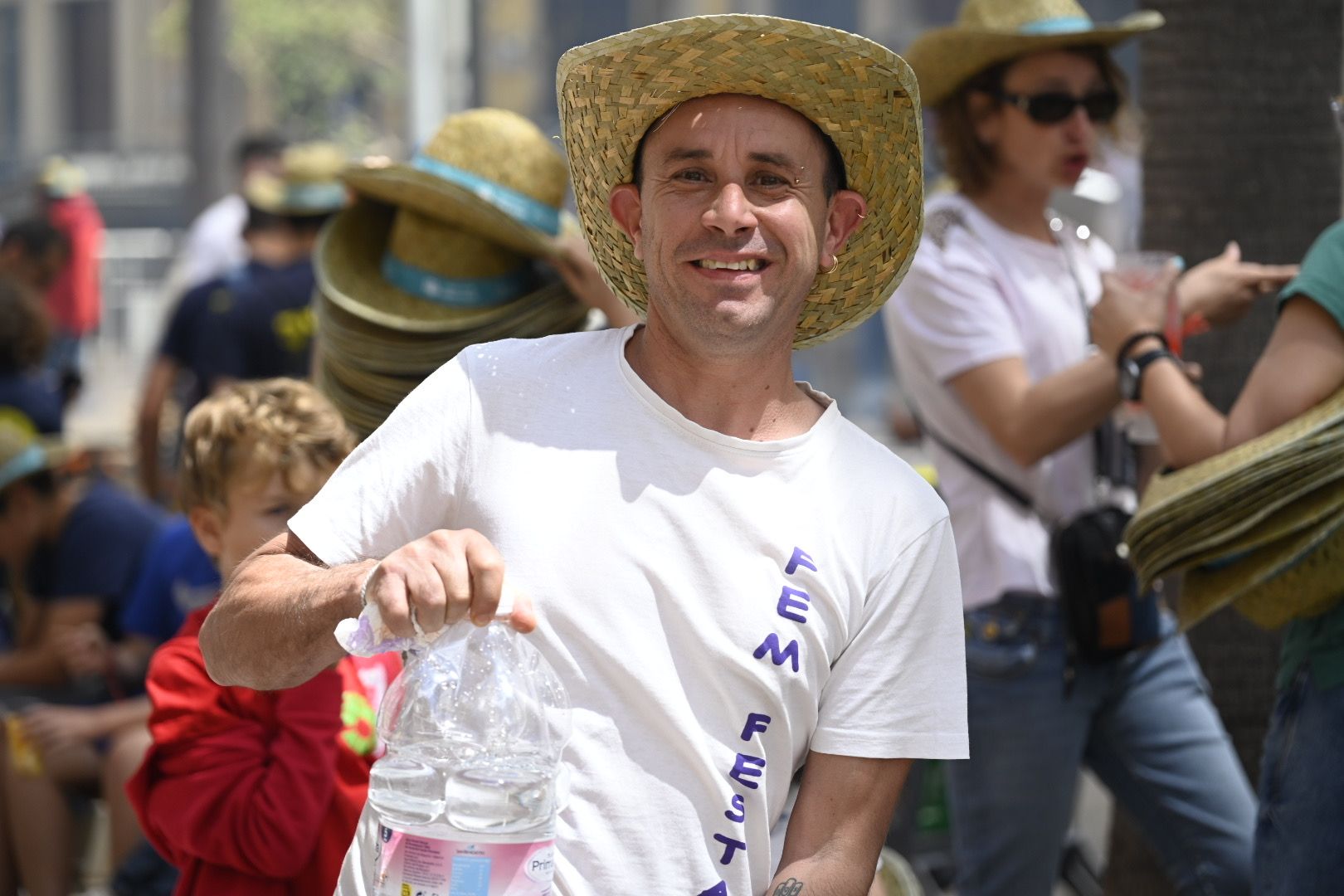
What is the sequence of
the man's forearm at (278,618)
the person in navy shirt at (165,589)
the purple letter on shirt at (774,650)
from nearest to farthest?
the man's forearm at (278,618)
the purple letter on shirt at (774,650)
the person in navy shirt at (165,589)

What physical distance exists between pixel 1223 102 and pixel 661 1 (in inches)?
712

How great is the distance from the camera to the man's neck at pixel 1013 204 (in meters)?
4.34

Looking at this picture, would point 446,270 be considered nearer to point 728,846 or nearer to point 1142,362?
point 1142,362

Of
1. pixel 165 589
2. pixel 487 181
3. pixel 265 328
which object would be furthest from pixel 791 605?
pixel 265 328

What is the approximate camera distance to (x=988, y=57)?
4391mm

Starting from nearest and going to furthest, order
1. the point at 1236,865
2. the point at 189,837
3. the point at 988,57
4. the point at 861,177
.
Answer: the point at 861,177 → the point at 189,837 → the point at 1236,865 → the point at 988,57

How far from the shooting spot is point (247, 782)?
10.5 feet

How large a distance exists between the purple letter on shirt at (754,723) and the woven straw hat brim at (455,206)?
5.91 feet

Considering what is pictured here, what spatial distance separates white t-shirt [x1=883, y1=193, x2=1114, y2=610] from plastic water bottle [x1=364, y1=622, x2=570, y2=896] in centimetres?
180

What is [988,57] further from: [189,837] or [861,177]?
[189,837]

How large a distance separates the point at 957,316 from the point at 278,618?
6.94 feet

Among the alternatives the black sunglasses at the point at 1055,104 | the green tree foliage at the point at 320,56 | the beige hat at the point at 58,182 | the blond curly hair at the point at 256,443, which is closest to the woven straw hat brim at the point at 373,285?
the blond curly hair at the point at 256,443

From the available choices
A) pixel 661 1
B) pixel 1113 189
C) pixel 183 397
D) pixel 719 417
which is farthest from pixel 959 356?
pixel 661 1

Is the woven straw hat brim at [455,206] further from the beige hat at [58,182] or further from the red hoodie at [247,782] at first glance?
the beige hat at [58,182]
